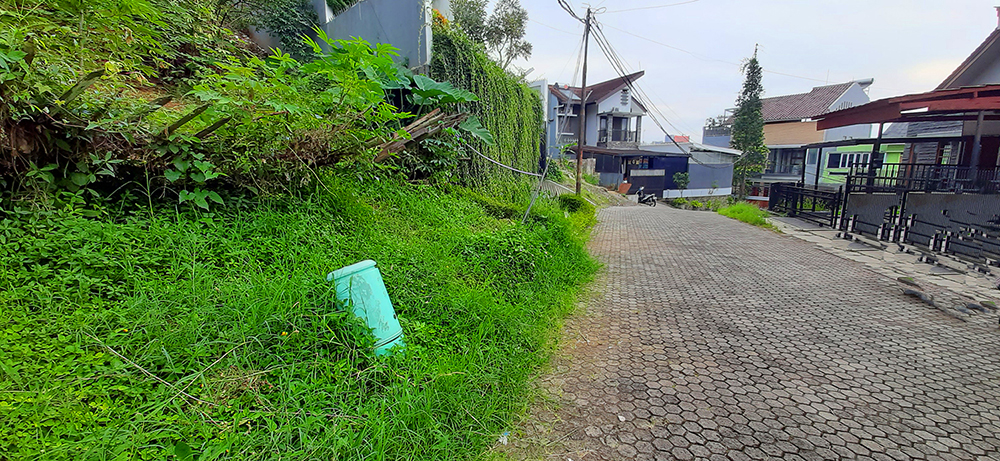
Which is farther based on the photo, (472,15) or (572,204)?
(472,15)

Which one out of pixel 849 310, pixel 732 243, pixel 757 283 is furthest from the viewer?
pixel 732 243

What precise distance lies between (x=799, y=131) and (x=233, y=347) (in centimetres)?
3253

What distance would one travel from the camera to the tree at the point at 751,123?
23.2 m

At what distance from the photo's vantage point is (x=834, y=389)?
9.24ft

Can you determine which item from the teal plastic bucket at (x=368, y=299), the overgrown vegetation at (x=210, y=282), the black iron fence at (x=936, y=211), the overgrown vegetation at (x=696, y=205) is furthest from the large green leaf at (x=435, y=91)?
the overgrown vegetation at (x=696, y=205)

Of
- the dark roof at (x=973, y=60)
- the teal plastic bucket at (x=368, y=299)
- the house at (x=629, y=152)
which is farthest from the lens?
the house at (x=629, y=152)

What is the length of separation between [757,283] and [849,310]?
1.08 m

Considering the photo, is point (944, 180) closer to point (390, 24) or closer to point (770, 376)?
point (770, 376)

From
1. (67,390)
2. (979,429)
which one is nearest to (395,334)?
(67,390)

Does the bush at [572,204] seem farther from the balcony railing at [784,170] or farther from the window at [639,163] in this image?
the balcony railing at [784,170]

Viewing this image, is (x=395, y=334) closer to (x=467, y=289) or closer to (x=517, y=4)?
(x=467, y=289)

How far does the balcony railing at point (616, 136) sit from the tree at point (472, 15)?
1246 centimetres


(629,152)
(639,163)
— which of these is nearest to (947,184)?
(629,152)

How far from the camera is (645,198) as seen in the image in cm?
2241
